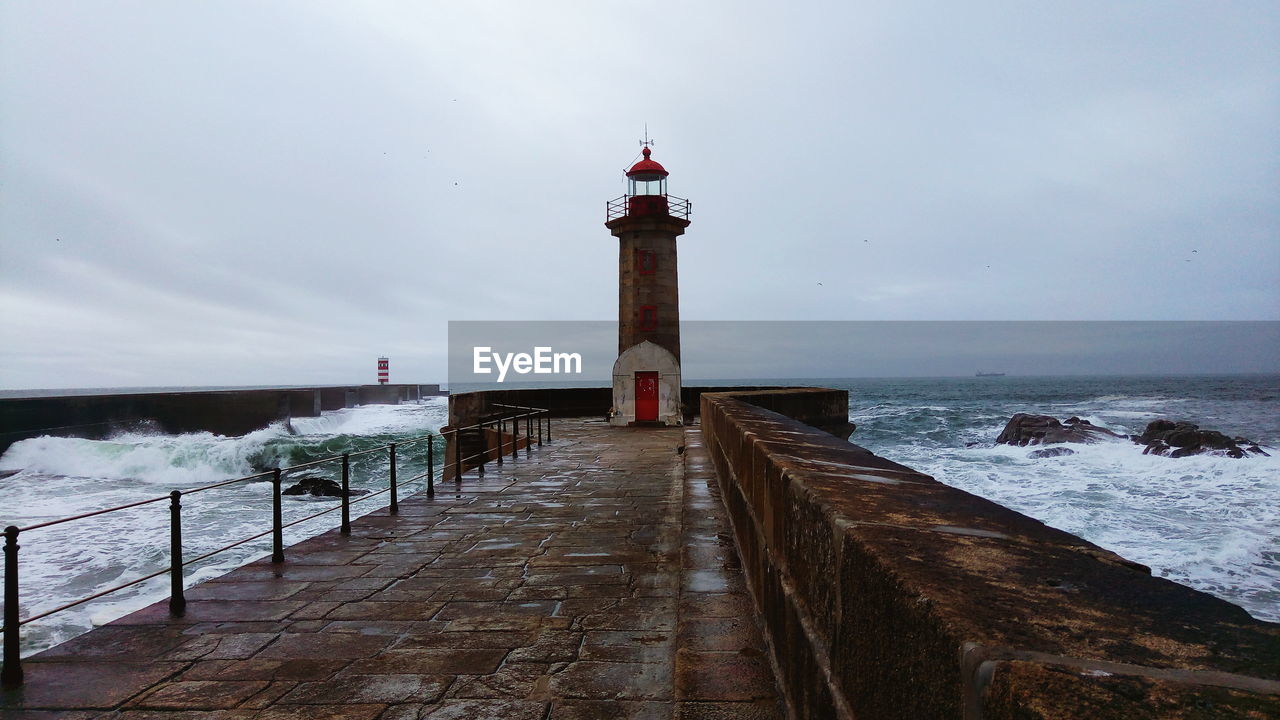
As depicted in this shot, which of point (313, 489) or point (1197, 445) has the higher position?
point (313, 489)

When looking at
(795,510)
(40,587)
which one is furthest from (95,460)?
(795,510)

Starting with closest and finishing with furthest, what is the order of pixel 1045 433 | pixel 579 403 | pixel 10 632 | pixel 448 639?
pixel 10 632, pixel 448 639, pixel 579 403, pixel 1045 433

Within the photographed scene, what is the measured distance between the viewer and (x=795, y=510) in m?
2.40

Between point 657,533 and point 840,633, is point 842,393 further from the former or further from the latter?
point 840,633

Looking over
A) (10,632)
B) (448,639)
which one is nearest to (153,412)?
(10,632)

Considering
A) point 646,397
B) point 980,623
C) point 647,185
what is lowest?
point 646,397

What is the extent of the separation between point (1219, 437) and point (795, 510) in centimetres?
3406

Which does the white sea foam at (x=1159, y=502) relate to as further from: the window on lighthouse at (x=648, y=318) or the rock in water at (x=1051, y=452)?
the window on lighthouse at (x=648, y=318)

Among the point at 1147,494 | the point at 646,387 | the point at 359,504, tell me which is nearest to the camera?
the point at 359,504

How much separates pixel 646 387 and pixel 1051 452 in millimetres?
19367

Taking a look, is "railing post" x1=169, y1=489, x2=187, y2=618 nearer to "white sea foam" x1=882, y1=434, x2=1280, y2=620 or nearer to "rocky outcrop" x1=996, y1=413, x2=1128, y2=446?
"white sea foam" x1=882, y1=434, x2=1280, y2=620

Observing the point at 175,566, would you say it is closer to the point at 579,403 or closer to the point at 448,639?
the point at 448,639

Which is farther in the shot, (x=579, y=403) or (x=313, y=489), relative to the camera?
(x=579, y=403)

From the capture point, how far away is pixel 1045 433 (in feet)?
105
